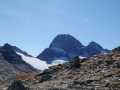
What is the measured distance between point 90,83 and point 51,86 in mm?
8380

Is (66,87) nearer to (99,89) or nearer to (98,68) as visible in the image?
(99,89)

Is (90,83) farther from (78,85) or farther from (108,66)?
(108,66)

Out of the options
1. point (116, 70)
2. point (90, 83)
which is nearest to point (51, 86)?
point (90, 83)

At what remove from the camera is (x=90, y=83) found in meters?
59.1

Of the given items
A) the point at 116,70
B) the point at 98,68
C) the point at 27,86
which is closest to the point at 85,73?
the point at 98,68

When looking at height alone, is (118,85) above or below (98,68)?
below

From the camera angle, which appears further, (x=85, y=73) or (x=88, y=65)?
(x=88, y=65)

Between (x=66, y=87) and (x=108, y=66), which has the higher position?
(x=108, y=66)

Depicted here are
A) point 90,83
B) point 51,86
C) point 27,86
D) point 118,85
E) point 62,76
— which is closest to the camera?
point 118,85

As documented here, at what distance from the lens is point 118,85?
5231 cm

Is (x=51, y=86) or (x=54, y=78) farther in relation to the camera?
(x=54, y=78)

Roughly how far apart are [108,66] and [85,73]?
5065 millimetres

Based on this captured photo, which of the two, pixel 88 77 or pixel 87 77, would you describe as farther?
pixel 87 77

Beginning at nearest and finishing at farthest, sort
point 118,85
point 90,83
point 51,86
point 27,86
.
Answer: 1. point 118,85
2. point 90,83
3. point 51,86
4. point 27,86
